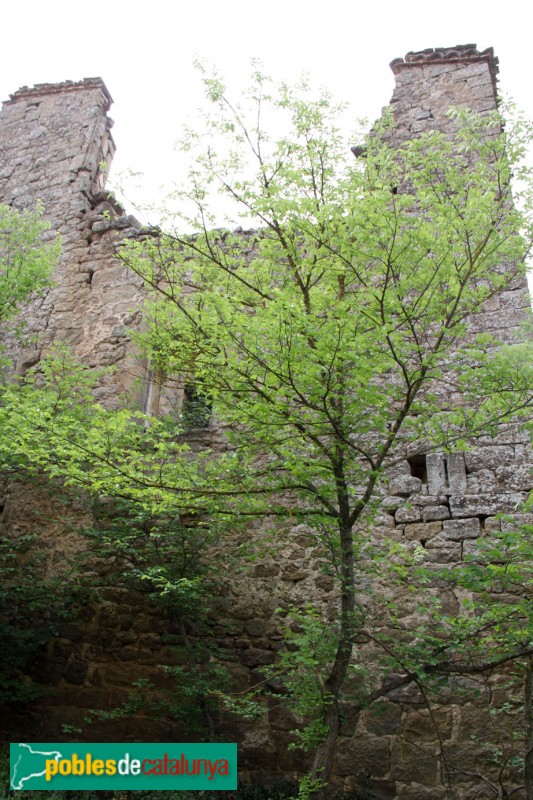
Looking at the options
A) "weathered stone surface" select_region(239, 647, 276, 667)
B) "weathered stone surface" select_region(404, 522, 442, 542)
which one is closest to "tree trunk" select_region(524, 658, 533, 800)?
"weathered stone surface" select_region(404, 522, 442, 542)

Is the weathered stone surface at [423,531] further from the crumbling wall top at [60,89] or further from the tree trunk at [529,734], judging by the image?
the crumbling wall top at [60,89]

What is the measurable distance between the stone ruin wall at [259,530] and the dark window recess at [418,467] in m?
0.02

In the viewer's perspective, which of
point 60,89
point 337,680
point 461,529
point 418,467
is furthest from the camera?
point 60,89

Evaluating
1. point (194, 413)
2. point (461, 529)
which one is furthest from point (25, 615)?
point (461, 529)

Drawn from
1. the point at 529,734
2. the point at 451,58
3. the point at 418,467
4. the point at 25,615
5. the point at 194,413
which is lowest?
the point at 529,734

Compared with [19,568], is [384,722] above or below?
below

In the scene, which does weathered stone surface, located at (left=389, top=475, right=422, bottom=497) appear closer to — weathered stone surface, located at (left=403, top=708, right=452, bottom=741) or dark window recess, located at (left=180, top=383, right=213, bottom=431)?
weathered stone surface, located at (left=403, top=708, right=452, bottom=741)

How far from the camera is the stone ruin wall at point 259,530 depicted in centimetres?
534

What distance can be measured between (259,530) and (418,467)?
158 cm

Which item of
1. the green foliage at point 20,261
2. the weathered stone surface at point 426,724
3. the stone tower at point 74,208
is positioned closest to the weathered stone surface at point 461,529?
A: the weathered stone surface at point 426,724

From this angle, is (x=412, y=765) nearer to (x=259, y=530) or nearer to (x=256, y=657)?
(x=256, y=657)

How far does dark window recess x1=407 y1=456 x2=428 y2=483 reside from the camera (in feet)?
20.3

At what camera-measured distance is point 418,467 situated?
6.25 metres

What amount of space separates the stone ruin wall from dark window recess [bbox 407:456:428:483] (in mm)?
20
